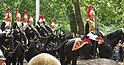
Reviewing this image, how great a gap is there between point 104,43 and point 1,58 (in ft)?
29.8

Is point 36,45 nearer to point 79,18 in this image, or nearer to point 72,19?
point 79,18

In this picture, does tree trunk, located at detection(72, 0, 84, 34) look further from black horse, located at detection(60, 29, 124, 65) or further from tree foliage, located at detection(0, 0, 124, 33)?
black horse, located at detection(60, 29, 124, 65)

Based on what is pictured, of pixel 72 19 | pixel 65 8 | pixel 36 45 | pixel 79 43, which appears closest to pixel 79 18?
pixel 72 19

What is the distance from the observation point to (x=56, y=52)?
50.3ft

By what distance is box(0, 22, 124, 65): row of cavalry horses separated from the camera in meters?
12.6

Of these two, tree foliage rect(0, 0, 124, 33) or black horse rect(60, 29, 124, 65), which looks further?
tree foliage rect(0, 0, 124, 33)

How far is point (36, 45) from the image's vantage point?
555 inches

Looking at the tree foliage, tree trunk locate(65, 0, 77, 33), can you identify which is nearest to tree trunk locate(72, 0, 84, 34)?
the tree foliage

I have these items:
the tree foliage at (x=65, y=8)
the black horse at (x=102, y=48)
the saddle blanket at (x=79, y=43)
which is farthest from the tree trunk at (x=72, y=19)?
the saddle blanket at (x=79, y=43)

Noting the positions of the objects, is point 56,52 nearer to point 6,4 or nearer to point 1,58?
point 1,58

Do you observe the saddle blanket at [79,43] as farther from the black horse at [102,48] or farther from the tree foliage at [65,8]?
the tree foliage at [65,8]

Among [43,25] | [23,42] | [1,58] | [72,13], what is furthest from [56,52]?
[1,58]

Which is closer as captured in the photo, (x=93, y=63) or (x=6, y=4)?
(x=93, y=63)

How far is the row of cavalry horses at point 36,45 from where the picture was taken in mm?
12586
